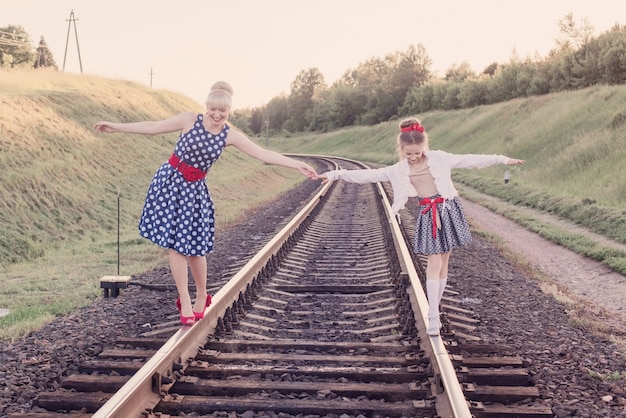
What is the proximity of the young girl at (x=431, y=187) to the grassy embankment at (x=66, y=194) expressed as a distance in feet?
10.2

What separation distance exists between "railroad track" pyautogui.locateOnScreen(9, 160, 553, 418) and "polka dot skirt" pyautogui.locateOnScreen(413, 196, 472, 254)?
1.72ft

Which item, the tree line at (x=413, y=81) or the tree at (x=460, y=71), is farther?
the tree at (x=460, y=71)

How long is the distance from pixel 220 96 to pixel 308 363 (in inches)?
69.5

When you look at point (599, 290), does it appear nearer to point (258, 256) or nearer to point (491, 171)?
point (258, 256)

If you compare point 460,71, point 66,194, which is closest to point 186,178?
point 66,194

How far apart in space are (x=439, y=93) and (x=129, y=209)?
60060 mm

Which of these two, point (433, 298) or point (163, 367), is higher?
point (433, 298)

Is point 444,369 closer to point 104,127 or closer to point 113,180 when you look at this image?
point 104,127

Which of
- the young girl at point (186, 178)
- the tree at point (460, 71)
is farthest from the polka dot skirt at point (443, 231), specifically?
the tree at point (460, 71)

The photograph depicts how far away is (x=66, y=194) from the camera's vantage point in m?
12.6

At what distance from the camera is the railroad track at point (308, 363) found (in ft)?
11.2

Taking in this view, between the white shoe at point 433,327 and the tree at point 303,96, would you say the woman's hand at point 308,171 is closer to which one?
the white shoe at point 433,327

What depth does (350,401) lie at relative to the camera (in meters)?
3.51

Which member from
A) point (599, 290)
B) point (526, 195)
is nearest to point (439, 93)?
point (526, 195)
